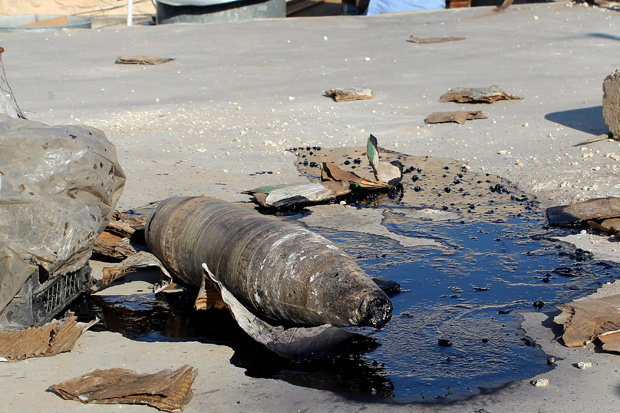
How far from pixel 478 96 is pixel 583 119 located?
175 cm

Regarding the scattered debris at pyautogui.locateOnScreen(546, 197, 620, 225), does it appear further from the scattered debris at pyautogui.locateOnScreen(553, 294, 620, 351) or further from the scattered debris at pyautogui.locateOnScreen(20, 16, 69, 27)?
the scattered debris at pyautogui.locateOnScreen(20, 16, 69, 27)

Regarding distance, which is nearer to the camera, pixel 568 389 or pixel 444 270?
pixel 568 389

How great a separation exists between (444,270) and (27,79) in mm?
10081

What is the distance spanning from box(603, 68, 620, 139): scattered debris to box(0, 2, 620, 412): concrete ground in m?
0.19

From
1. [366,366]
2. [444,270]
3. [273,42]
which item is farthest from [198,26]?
[366,366]

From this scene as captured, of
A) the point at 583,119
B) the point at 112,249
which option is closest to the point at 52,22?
the point at 583,119

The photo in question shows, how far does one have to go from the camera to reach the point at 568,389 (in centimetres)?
399

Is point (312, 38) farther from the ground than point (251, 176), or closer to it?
farther from the ground

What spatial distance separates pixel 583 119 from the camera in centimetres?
1042

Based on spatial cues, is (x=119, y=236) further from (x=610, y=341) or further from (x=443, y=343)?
(x=610, y=341)

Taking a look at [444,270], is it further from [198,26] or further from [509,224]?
[198,26]

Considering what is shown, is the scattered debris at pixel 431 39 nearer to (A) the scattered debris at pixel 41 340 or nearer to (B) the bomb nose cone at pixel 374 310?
(B) the bomb nose cone at pixel 374 310

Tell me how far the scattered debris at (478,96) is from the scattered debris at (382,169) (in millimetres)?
3673

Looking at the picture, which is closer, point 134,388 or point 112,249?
point 134,388
